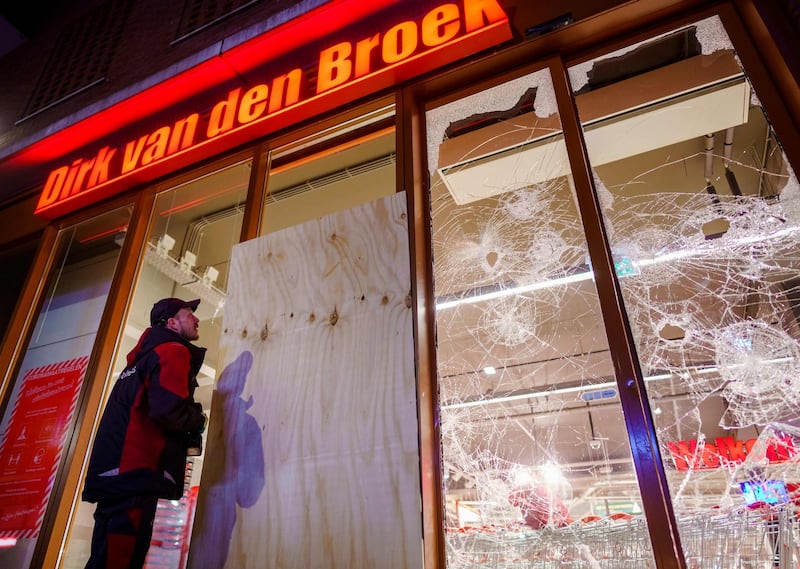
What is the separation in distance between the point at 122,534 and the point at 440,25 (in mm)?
2992

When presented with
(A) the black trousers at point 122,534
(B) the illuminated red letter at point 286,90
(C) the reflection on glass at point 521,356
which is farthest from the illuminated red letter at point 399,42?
(A) the black trousers at point 122,534

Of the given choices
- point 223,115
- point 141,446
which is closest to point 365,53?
point 223,115

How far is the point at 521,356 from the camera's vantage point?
2.73 meters

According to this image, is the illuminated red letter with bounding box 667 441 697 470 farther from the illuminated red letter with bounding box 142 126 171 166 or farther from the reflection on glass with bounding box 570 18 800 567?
the illuminated red letter with bounding box 142 126 171 166

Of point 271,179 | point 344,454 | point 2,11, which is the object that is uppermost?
point 2,11

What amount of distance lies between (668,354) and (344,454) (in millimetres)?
1344

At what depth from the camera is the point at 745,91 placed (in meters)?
2.51

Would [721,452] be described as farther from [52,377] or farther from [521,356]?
[52,377]

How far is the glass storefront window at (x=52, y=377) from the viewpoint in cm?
335

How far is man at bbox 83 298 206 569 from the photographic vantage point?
205 cm

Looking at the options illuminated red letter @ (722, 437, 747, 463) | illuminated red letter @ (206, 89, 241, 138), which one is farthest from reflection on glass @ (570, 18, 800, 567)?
illuminated red letter @ (206, 89, 241, 138)

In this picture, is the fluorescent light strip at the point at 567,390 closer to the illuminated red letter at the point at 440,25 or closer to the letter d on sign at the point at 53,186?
the illuminated red letter at the point at 440,25

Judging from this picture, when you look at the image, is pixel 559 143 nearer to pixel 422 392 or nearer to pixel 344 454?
pixel 422 392

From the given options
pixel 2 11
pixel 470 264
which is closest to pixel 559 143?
pixel 470 264
